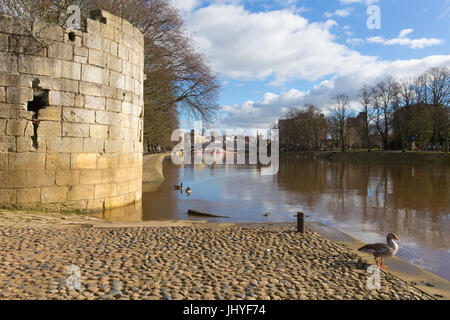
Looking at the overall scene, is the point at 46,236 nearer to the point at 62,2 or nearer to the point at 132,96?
the point at 132,96

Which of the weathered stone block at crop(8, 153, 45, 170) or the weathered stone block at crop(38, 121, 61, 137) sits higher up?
the weathered stone block at crop(38, 121, 61, 137)

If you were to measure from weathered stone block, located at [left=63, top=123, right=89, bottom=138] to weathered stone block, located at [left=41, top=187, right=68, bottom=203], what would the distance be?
1.48 m

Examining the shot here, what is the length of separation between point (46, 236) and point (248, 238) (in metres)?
3.82

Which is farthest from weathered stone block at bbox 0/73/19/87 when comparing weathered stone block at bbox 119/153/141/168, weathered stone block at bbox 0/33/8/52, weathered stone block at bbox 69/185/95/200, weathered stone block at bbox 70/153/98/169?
weathered stone block at bbox 119/153/141/168

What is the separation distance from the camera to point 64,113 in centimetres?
852

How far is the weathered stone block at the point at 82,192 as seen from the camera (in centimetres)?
881

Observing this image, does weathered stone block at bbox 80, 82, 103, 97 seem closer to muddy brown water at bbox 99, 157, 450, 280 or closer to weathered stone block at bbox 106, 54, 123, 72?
weathered stone block at bbox 106, 54, 123, 72

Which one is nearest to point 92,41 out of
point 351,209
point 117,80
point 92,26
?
point 92,26

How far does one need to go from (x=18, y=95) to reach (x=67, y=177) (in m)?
2.41

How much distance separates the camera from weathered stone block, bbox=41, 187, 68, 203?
329 inches

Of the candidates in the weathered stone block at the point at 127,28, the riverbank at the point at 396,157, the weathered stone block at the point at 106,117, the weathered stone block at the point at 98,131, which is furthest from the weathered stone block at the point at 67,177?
the riverbank at the point at 396,157

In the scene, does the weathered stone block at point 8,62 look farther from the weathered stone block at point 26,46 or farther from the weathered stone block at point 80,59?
the weathered stone block at point 80,59

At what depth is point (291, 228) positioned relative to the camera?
755 cm

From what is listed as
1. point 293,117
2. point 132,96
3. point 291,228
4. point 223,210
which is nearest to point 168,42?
point 132,96
